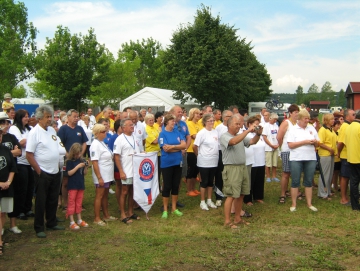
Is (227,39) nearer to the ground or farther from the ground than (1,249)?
farther from the ground

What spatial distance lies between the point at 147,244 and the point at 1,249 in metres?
2.01

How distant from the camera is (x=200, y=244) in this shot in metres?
5.51

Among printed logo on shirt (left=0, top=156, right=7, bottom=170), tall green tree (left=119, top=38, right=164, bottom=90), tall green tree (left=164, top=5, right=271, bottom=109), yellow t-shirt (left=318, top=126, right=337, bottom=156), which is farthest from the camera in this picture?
tall green tree (left=119, top=38, right=164, bottom=90)

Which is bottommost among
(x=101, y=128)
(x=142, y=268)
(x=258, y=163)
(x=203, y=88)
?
(x=142, y=268)

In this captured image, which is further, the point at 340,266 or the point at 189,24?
the point at 189,24

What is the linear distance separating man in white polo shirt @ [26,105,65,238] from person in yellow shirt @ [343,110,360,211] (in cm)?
540

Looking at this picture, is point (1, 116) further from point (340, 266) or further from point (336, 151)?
point (336, 151)

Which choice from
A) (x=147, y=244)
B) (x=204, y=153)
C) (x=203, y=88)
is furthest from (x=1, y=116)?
(x=203, y=88)

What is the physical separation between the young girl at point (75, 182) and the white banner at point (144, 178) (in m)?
0.94

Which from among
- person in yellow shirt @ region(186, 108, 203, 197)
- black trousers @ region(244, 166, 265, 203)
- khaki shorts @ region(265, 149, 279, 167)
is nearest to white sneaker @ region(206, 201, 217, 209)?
black trousers @ region(244, 166, 265, 203)

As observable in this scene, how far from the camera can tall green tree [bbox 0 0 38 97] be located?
88.2ft

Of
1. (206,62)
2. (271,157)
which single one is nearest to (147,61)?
Answer: (206,62)

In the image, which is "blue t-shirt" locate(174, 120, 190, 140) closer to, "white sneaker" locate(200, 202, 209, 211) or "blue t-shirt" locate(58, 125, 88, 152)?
"white sneaker" locate(200, 202, 209, 211)

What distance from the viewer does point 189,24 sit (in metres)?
34.4
